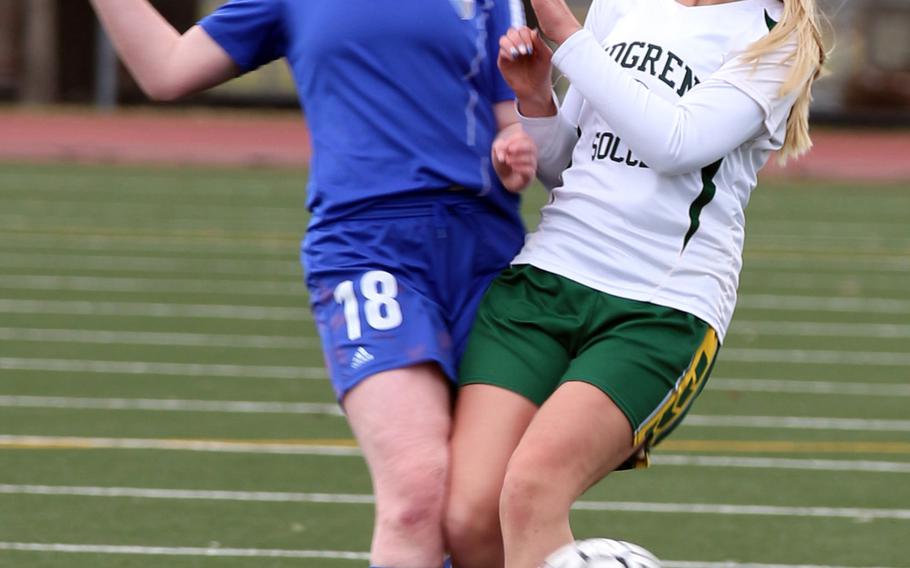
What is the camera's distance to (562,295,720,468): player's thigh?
352 cm

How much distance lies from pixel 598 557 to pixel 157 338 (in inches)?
261

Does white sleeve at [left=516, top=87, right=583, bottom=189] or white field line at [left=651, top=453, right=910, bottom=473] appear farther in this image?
white field line at [left=651, top=453, right=910, bottom=473]

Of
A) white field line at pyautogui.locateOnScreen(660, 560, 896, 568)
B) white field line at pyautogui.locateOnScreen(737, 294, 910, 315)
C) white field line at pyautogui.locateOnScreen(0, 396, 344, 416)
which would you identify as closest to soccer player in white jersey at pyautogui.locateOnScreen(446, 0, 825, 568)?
white field line at pyautogui.locateOnScreen(660, 560, 896, 568)

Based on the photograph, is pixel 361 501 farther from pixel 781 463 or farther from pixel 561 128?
pixel 561 128

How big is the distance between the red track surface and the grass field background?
23.8 feet

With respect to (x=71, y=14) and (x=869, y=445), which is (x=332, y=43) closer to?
(x=869, y=445)

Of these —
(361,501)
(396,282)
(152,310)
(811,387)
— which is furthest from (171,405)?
(396,282)

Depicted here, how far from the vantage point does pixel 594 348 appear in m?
3.59

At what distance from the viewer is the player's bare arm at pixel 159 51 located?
374cm

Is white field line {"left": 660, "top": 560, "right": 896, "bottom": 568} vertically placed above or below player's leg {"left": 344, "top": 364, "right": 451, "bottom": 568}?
below

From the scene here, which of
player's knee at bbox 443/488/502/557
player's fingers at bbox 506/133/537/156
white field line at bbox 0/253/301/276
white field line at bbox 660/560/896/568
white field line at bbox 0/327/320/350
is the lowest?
white field line at bbox 0/253/301/276

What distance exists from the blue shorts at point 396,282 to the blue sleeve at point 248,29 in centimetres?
42

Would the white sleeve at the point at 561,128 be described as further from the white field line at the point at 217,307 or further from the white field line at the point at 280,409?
the white field line at the point at 217,307

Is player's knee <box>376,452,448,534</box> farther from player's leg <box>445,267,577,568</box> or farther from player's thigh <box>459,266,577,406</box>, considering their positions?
player's thigh <box>459,266,577,406</box>
